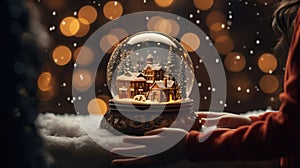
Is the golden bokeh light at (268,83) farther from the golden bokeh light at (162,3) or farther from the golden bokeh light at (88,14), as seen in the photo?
the golden bokeh light at (88,14)

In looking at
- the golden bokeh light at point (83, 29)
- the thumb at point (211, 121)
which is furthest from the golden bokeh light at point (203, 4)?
the thumb at point (211, 121)

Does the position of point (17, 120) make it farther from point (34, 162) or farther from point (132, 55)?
point (132, 55)

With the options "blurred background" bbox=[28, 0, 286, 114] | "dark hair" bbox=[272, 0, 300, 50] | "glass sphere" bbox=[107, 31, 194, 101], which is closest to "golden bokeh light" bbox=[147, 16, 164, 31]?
"blurred background" bbox=[28, 0, 286, 114]

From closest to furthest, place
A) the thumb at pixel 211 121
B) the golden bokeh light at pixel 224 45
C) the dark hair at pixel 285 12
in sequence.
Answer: the dark hair at pixel 285 12 → the thumb at pixel 211 121 → the golden bokeh light at pixel 224 45

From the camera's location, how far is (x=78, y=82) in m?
1.50

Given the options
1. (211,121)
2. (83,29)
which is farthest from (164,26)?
(211,121)

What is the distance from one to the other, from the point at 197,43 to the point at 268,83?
0.29 meters

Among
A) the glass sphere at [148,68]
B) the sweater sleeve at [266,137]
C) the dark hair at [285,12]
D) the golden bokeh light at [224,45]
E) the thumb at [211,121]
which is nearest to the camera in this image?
the sweater sleeve at [266,137]

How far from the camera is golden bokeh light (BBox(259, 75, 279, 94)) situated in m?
1.55

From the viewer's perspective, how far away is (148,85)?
3.36 feet

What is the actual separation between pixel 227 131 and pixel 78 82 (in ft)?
2.93

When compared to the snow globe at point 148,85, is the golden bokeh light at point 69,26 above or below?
above

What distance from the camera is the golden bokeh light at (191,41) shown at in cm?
147

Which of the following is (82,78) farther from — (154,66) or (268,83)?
(268,83)
